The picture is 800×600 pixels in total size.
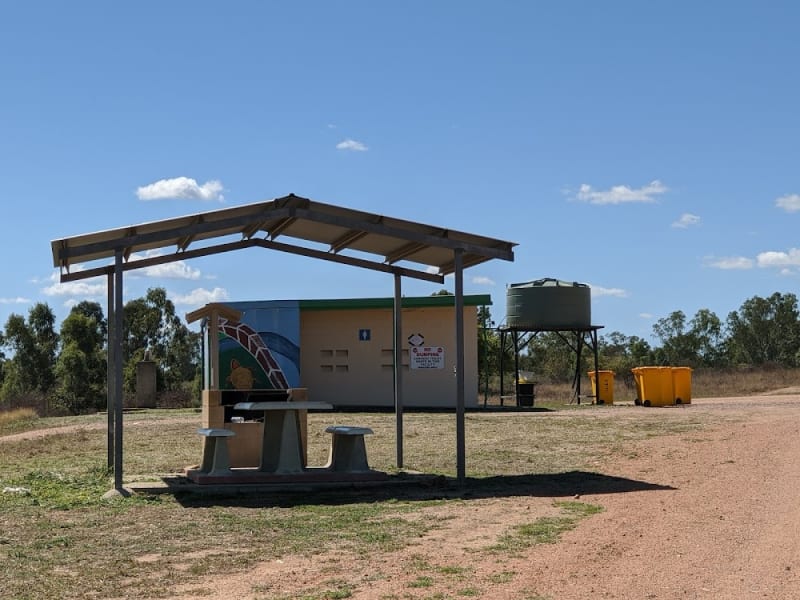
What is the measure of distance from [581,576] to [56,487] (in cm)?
750

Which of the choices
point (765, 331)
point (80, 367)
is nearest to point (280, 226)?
point (80, 367)

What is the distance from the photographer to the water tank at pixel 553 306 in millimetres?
32750

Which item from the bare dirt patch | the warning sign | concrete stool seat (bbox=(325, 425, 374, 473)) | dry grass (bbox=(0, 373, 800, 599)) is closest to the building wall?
the warning sign

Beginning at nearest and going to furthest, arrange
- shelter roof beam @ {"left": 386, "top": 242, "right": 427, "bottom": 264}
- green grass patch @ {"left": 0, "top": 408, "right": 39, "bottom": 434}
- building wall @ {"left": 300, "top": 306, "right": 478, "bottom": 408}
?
shelter roof beam @ {"left": 386, "top": 242, "right": 427, "bottom": 264}, green grass patch @ {"left": 0, "top": 408, "right": 39, "bottom": 434}, building wall @ {"left": 300, "top": 306, "right": 478, "bottom": 408}

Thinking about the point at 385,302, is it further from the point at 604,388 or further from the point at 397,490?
the point at 397,490

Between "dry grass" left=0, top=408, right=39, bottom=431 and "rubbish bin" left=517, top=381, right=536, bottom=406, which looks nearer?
"dry grass" left=0, top=408, right=39, bottom=431

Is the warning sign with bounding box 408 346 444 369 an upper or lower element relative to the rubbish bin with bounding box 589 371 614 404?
upper

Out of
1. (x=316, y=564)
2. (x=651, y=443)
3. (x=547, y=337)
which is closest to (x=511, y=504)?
(x=316, y=564)

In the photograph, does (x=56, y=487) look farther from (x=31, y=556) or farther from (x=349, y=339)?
(x=349, y=339)

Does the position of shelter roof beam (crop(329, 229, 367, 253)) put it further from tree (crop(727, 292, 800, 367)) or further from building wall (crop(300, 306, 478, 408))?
tree (crop(727, 292, 800, 367))

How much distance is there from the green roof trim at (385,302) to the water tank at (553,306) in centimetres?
293

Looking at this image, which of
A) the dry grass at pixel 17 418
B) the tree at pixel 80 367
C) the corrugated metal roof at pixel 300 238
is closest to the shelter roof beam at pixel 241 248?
the corrugated metal roof at pixel 300 238

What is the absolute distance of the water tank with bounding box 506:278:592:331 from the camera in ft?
107

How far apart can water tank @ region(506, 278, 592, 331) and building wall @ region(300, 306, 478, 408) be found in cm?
261
